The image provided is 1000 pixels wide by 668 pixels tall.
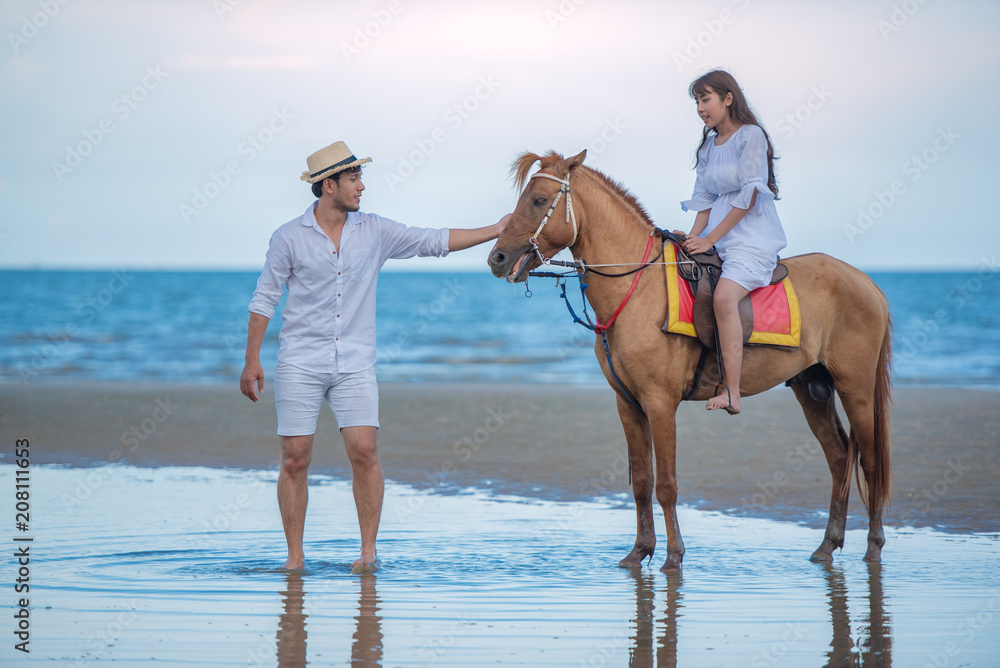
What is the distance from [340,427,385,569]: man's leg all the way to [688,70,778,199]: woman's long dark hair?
8.37 ft

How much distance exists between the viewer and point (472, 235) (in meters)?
5.26

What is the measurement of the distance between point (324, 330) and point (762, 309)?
95.3 inches

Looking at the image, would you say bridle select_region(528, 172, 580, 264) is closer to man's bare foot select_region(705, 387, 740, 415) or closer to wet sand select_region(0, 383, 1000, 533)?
man's bare foot select_region(705, 387, 740, 415)

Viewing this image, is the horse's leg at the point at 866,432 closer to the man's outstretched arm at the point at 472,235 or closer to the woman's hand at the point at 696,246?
the woman's hand at the point at 696,246

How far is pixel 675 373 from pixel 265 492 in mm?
3608

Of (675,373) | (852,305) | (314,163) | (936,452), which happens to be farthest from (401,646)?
(936,452)

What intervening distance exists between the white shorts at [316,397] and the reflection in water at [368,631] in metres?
0.86

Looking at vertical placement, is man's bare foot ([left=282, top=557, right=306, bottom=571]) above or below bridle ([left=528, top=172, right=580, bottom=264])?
below

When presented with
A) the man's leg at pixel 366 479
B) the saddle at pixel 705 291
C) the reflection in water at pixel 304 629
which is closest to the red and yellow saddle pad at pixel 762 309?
the saddle at pixel 705 291

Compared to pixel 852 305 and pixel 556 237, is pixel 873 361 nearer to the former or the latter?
pixel 852 305

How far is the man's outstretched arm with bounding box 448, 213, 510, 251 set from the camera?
5230 millimetres

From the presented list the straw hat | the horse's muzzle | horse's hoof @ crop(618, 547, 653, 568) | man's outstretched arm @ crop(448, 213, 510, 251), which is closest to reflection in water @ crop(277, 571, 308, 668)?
horse's hoof @ crop(618, 547, 653, 568)

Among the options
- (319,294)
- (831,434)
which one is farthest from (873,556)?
(319,294)

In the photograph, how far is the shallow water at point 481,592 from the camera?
143 inches
